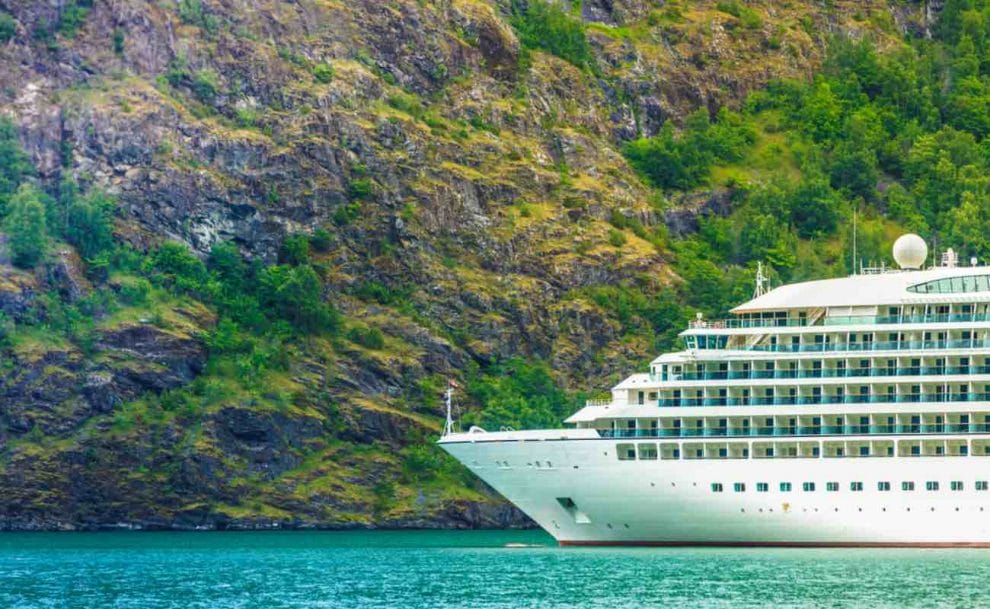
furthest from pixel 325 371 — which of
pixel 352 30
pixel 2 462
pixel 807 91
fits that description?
pixel 807 91

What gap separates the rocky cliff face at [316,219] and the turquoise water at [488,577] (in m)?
24.1

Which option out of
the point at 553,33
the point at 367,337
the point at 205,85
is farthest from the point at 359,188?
the point at 553,33

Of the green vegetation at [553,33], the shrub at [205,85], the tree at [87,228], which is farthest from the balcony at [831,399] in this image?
the green vegetation at [553,33]

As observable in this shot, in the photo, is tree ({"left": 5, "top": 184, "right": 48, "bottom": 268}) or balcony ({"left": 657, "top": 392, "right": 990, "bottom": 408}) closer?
balcony ({"left": 657, "top": 392, "right": 990, "bottom": 408})

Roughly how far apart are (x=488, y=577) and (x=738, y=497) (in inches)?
534

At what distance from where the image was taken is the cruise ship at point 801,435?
3563 inches

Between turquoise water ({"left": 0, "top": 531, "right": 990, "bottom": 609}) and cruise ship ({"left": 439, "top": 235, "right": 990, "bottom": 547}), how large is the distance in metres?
1.50

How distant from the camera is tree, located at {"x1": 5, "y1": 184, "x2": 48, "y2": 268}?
446ft

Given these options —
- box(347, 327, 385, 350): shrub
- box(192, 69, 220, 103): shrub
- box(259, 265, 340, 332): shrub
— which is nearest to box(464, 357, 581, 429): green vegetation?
box(347, 327, 385, 350): shrub

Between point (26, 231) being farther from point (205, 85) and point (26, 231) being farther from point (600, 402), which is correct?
point (600, 402)

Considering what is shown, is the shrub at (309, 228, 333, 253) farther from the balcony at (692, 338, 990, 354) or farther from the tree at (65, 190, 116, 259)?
the balcony at (692, 338, 990, 354)

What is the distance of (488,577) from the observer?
274ft

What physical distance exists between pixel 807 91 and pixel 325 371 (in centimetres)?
5802

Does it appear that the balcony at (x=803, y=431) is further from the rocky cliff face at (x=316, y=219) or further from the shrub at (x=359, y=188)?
the shrub at (x=359, y=188)
